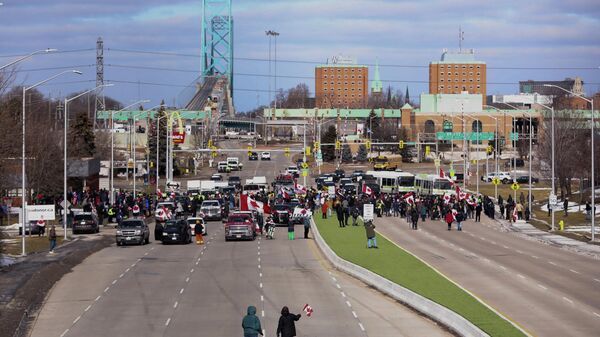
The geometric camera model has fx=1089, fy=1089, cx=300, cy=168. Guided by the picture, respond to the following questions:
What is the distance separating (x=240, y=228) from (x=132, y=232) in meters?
5.51

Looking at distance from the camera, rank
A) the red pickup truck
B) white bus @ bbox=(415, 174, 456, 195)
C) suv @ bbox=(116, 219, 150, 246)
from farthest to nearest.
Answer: white bus @ bbox=(415, 174, 456, 195)
the red pickup truck
suv @ bbox=(116, 219, 150, 246)

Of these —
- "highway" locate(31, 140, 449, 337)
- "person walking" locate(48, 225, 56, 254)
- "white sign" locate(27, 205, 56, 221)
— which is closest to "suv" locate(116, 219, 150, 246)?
"white sign" locate(27, 205, 56, 221)

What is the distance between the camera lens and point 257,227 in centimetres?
5897

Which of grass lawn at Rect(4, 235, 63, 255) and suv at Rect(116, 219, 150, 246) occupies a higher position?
suv at Rect(116, 219, 150, 246)

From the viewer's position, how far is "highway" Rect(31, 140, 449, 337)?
26.9 m

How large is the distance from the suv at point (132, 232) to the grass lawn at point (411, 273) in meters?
8.88

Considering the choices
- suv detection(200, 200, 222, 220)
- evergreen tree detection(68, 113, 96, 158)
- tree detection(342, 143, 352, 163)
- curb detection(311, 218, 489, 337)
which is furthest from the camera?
tree detection(342, 143, 352, 163)

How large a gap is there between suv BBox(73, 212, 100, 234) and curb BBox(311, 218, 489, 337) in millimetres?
19760

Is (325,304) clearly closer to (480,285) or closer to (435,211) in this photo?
(480,285)

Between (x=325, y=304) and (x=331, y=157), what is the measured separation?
137192 mm

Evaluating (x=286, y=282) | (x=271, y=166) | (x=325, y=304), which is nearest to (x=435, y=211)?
(x=286, y=282)

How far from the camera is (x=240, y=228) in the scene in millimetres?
54500

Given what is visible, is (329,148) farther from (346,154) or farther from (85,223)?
(85,223)

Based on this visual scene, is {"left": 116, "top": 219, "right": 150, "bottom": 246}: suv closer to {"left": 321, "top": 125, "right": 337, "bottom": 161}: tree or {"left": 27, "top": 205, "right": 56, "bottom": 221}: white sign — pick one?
{"left": 27, "top": 205, "right": 56, "bottom": 221}: white sign
